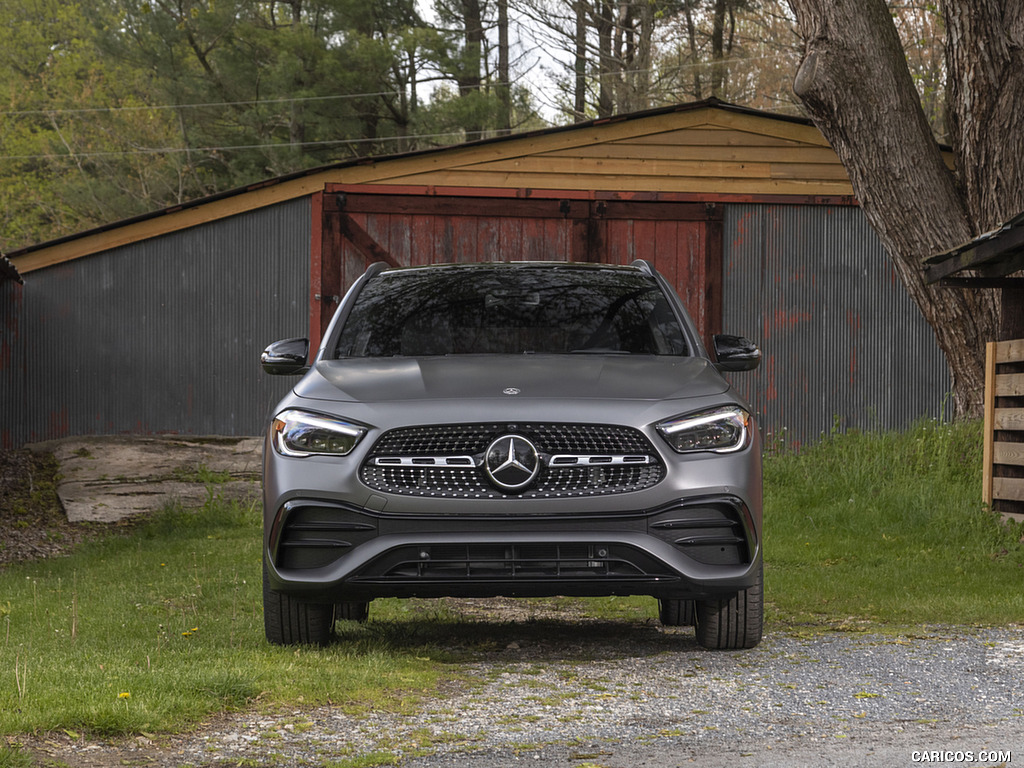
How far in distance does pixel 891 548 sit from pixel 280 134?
82.1ft

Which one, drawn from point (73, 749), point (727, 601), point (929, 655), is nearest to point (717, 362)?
point (727, 601)

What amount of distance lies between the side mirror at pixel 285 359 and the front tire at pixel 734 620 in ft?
7.12

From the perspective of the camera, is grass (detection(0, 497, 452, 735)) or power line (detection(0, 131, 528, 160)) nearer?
grass (detection(0, 497, 452, 735))

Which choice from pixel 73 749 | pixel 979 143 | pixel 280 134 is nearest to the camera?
pixel 73 749

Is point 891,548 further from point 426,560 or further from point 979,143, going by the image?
point 426,560

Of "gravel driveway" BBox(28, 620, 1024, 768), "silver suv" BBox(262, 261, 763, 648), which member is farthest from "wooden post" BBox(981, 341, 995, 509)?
"silver suv" BBox(262, 261, 763, 648)

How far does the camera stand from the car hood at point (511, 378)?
5035mm

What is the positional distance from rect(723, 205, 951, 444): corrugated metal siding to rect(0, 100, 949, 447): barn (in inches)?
0.8

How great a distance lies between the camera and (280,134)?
31.7 meters

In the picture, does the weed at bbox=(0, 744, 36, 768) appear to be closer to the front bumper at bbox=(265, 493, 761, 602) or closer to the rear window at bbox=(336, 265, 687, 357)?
the front bumper at bbox=(265, 493, 761, 602)

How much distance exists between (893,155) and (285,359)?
7916 mm

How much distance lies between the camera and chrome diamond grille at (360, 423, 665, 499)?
489 centimetres

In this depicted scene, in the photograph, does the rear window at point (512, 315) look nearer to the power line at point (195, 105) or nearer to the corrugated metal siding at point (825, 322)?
the corrugated metal siding at point (825, 322)

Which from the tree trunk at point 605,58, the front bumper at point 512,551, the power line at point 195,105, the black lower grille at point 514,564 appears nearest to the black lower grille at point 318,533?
the front bumper at point 512,551
